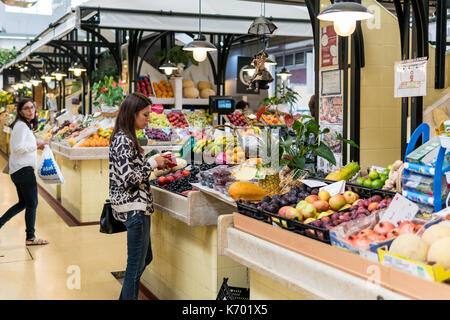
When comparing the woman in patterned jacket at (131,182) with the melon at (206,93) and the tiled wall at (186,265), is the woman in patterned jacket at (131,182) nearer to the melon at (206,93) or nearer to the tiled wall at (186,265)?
the tiled wall at (186,265)

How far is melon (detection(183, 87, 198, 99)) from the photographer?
12578 millimetres

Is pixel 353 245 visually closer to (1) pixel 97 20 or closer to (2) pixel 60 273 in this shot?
(2) pixel 60 273

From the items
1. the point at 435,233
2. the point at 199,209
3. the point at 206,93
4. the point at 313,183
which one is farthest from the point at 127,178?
the point at 206,93

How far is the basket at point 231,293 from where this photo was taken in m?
3.17

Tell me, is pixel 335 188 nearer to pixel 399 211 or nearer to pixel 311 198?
pixel 311 198

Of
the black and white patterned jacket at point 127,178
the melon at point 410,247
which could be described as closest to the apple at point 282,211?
the melon at point 410,247

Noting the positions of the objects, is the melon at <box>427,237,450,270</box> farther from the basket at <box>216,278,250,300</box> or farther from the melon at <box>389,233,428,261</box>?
the basket at <box>216,278,250,300</box>

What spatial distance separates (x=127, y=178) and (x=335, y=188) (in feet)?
4.16

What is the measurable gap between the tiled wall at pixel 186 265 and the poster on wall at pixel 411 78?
210 centimetres

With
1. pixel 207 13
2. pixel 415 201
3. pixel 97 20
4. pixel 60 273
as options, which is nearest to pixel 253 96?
pixel 207 13

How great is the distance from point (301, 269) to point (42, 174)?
188 inches

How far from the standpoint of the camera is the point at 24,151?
17.9 ft
